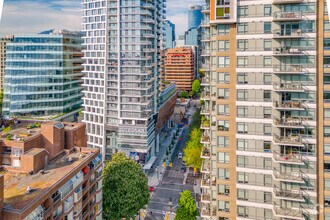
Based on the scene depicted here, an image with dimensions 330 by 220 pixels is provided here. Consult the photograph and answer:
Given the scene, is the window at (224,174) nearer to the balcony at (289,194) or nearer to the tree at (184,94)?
the balcony at (289,194)

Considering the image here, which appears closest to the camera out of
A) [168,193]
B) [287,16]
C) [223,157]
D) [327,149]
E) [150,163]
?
[327,149]

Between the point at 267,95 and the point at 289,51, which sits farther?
the point at 267,95

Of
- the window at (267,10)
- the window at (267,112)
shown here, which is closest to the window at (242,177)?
the window at (267,112)

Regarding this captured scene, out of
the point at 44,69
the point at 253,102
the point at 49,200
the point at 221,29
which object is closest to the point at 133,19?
the point at 44,69

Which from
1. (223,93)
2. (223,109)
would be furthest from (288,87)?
(223,109)

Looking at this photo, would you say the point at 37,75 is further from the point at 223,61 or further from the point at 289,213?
the point at 289,213
